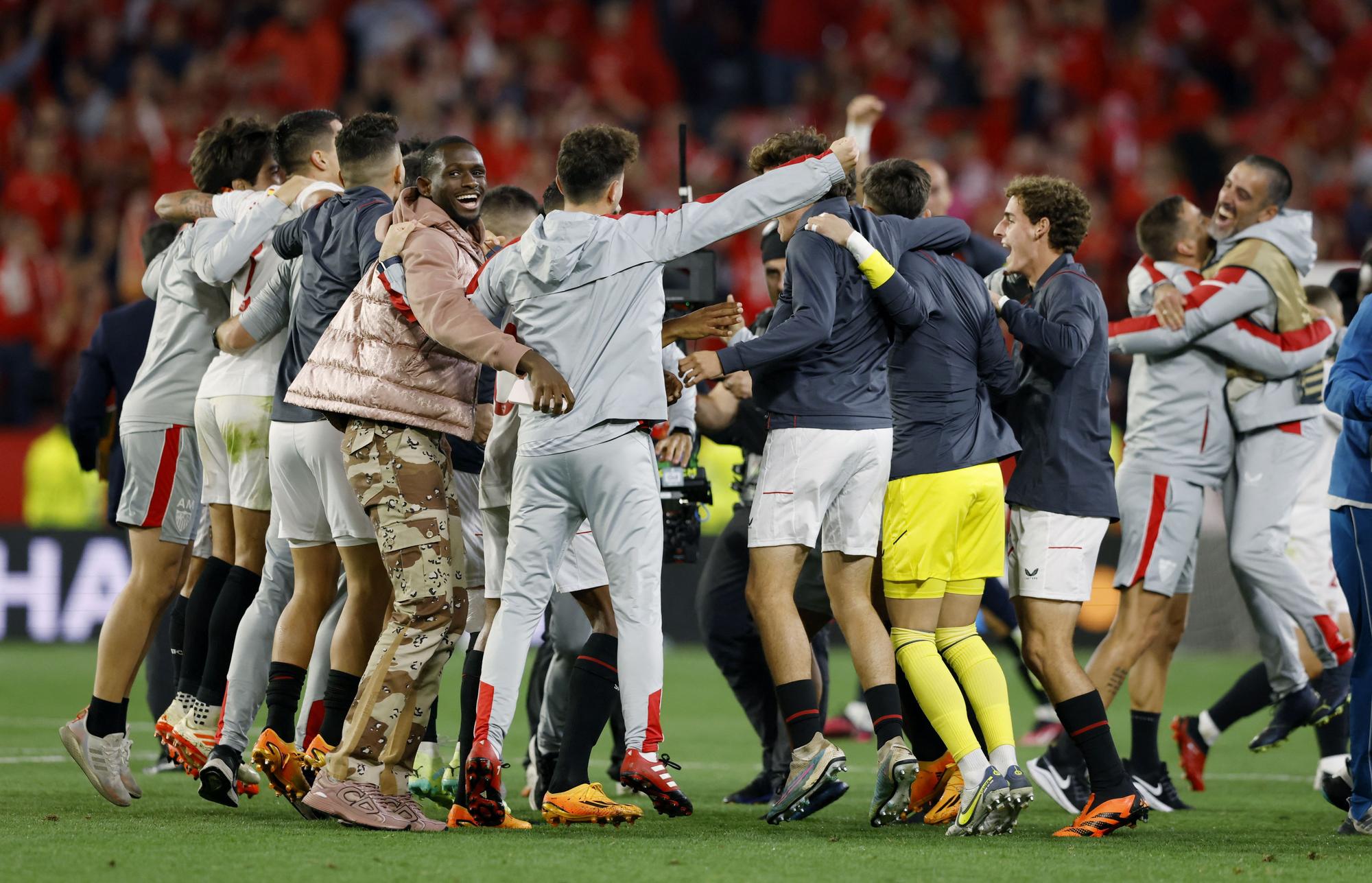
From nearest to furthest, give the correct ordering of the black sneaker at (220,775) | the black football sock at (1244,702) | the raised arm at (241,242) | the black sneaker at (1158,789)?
1. the black sneaker at (220,775)
2. the raised arm at (241,242)
3. the black sneaker at (1158,789)
4. the black football sock at (1244,702)

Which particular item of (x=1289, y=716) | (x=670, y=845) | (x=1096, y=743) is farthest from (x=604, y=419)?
(x=1289, y=716)

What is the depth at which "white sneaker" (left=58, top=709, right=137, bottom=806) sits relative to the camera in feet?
20.5

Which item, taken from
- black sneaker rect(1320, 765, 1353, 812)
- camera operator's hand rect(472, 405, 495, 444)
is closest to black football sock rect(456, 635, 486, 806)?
camera operator's hand rect(472, 405, 495, 444)

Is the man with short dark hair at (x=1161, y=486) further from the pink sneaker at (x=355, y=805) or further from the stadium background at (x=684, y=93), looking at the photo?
the stadium background at (x=684, y=93)

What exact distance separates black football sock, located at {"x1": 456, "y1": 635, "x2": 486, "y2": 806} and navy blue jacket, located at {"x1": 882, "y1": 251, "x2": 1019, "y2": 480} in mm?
1696

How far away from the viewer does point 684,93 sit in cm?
1898

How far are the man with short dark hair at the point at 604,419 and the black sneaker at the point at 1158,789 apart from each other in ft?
7.46

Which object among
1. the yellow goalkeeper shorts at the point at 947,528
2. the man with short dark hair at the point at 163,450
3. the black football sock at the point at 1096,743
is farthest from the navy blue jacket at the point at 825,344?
the man with short dark hair at the point at 163,450

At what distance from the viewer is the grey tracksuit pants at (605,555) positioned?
5594 mm

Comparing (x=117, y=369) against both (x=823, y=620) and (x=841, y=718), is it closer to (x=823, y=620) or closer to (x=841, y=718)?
(x=823, y=620)

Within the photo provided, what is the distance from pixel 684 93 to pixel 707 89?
27 centimetres

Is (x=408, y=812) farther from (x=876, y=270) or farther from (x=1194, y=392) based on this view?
(x=1194, y=392)

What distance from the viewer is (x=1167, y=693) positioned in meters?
10.9

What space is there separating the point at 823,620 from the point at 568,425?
6.53 ft
